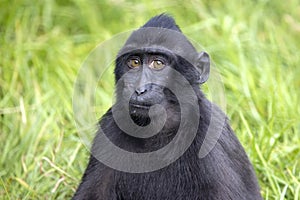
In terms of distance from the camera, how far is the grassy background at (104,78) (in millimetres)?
7188

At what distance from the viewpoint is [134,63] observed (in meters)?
5.88

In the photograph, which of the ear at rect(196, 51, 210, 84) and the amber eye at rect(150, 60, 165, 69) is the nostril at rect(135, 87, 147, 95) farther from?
the ear at rect(196, 51, 210, 84)

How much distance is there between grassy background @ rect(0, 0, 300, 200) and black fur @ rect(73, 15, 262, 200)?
0.87 m

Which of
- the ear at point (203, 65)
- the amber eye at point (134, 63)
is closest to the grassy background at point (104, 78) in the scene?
the ear at point (203, 65)

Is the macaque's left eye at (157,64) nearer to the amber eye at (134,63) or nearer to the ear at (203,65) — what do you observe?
the amber eye at (134,63)

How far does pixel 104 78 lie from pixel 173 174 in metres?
2.89

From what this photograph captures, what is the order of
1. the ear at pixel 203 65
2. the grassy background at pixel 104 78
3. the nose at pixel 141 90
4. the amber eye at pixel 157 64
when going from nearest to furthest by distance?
the nose at pixel 141 90 → the amber eye at pixel 157 64 → the ear at pixel 203 65 → the grassy background at pixel 104 78

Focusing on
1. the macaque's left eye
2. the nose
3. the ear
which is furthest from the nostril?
the ear

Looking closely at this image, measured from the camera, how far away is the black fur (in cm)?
587

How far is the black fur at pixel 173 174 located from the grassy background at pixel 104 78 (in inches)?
34.1

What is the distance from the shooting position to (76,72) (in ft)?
28.2

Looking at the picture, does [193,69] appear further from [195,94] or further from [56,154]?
[56,154]

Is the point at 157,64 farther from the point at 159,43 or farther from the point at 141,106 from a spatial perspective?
the point at 141,106

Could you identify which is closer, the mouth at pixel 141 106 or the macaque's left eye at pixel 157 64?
the mouth at pixel 141 106
